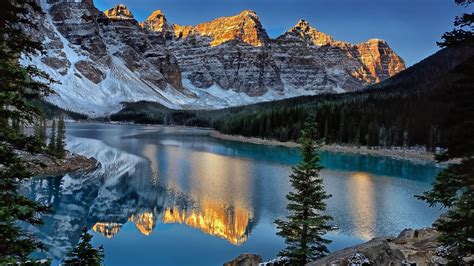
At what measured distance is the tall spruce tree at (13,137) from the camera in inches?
318

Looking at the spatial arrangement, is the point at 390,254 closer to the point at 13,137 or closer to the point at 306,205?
the point at 306,205

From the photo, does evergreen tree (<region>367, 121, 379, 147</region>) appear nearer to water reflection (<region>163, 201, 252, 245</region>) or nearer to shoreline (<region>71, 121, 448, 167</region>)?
shoreline (<region>71, 121, 448, 167</region>)

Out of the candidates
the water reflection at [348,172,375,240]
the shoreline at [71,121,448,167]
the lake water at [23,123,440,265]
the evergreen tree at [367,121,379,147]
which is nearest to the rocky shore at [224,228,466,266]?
the lake water at [23,123,440,265]

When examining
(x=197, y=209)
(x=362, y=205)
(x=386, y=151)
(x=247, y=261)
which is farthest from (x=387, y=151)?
(x=247, y=261)

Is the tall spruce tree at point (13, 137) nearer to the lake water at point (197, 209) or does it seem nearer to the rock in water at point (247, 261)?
the rock in water at point (247, 261)

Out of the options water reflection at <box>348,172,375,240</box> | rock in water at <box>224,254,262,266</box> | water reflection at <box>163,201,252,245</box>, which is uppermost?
rock in water at <box>224,254,262,266</box>

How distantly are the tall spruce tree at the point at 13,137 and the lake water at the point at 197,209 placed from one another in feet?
59.9

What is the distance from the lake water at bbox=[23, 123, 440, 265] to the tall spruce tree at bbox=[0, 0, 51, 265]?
18245 mm

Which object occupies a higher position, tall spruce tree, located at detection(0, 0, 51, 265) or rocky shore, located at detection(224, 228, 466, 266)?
tall spruce tree, located at detection(0, 0, 51, 265)

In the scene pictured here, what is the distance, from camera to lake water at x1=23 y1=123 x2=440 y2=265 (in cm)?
2944

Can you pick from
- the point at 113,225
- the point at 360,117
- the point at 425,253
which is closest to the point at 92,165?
the point at 113,225

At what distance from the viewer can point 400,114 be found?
409ft

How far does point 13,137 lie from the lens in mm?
8766

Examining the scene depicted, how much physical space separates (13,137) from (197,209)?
104 ft
